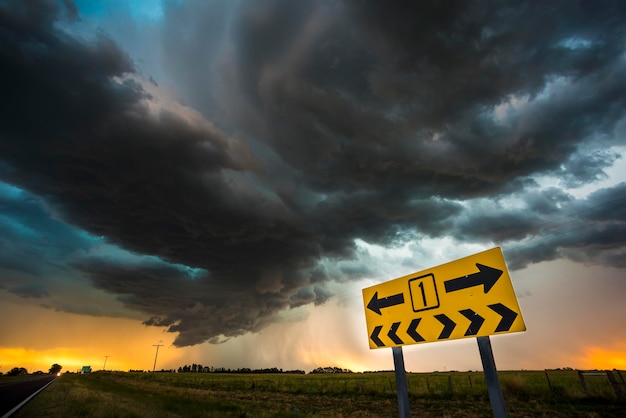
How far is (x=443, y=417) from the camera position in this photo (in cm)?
1695

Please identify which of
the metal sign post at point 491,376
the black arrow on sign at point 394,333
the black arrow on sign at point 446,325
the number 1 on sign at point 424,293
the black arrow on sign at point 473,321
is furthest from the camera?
the black arrow on sign at point 394,333

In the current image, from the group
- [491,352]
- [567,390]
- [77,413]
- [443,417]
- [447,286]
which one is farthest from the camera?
[567,390]

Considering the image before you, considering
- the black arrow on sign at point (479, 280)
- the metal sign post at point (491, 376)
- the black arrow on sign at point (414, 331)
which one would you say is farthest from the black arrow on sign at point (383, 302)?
the metal sign post at point (491, 376)

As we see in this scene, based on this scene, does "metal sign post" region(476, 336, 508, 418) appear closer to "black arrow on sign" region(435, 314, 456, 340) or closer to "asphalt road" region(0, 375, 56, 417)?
"black arrow on sign" region(435, 314, 456, 340)

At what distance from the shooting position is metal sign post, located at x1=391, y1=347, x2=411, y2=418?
4.94m

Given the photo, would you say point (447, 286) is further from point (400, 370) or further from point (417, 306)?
point (400, 370)

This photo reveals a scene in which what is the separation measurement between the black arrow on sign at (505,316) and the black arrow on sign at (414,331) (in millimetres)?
1302

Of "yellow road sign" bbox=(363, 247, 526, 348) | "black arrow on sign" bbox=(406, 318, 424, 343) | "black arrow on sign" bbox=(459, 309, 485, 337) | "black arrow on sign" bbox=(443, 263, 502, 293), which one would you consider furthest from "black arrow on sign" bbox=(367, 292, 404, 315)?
"black arrow on sign" bbox=(459, 309, 485, 337)

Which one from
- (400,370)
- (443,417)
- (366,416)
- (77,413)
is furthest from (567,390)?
(77,413)

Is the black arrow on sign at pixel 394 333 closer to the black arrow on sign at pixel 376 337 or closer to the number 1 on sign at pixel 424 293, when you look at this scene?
the black arrow on sign at pixel 376 337

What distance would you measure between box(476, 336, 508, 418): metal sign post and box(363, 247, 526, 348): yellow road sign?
0.64ft

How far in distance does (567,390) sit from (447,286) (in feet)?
92.0

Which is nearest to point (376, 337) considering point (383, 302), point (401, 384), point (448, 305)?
point (383, 302)

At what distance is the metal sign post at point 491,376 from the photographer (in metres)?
3.84
